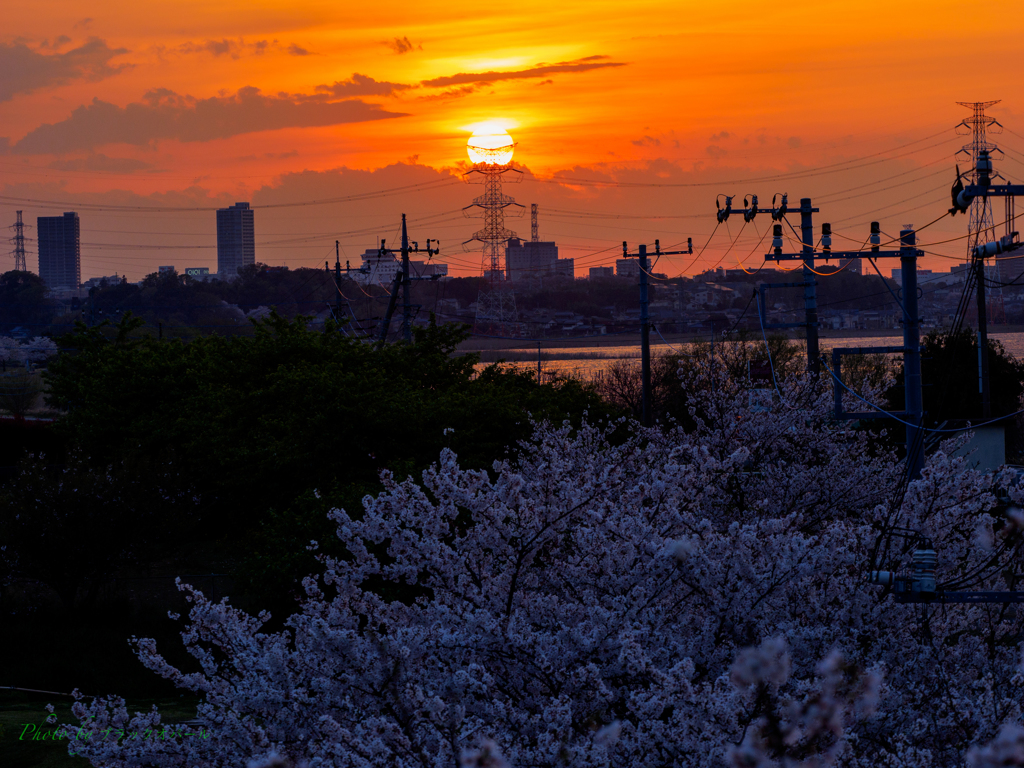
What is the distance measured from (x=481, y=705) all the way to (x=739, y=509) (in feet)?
24.9

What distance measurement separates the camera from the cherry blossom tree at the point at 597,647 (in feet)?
19.9

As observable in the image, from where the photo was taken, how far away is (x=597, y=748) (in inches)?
220

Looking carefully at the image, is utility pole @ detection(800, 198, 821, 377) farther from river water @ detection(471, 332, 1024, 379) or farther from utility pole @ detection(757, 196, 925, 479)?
river water @ detection(471, 332, 1024, 379)

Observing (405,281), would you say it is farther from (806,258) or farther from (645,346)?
(806,258)

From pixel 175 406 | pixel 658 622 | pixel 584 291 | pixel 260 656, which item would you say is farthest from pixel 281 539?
pixel 584 291

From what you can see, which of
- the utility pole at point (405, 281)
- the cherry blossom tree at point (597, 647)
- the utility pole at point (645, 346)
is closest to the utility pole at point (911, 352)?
the cherry blossom tree at point (597, 647)

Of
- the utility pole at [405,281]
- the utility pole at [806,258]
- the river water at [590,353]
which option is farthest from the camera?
the river water at [590,353]

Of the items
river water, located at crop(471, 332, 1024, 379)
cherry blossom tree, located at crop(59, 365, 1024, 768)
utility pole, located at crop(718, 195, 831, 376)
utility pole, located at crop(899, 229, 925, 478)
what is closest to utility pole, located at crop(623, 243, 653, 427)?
utility pole, located at crop(718, 195, 831, 376)

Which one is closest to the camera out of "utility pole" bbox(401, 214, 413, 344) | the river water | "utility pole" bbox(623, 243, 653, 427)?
"utility pole" bbox(623, 243, 653, 427)

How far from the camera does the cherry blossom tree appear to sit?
6.07 metres

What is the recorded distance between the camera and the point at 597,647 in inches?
289

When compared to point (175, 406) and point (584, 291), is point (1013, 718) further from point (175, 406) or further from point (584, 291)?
point (584, 291)

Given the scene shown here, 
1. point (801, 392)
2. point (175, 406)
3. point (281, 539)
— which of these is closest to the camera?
point (281, 539)

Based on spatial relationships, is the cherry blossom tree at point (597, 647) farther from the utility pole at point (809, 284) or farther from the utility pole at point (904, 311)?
the utility pole at point (809, 284)
